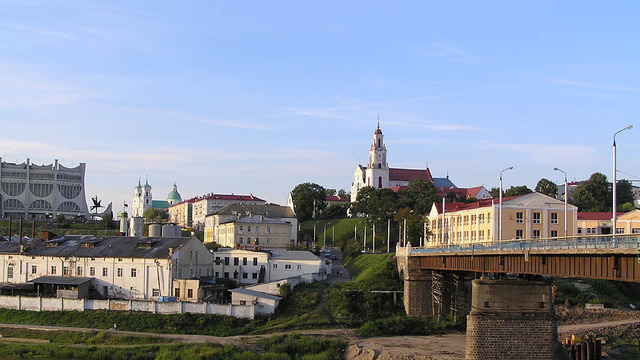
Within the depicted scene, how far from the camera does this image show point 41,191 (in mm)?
166625

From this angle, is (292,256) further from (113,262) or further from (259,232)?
(259,232)

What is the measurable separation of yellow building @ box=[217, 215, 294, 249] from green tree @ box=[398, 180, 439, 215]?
2746 centimetres

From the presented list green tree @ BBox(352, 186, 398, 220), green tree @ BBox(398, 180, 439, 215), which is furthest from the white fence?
green tree @ BBox(398, 180, 439, 215)

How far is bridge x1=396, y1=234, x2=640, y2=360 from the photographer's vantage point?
3656 centimetres

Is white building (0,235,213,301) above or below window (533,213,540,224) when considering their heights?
below

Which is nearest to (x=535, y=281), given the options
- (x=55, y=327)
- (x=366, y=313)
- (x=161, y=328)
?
(x=366, y=313)

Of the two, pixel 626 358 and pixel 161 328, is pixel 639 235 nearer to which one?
pixel 626 358

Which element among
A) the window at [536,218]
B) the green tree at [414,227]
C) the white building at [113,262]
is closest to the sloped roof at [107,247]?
the white building at [113,262]

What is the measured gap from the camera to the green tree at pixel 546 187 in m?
137

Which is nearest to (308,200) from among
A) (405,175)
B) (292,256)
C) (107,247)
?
(405,175)

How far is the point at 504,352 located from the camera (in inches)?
1864

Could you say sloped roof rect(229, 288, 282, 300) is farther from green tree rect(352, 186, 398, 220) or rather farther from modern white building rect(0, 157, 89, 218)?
modern white building rect(0, 157, 89, 218)

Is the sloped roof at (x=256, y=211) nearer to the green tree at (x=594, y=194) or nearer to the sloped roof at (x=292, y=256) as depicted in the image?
the sloped roof at (x=292, y=256)

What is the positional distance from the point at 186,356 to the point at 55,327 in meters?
17.8
